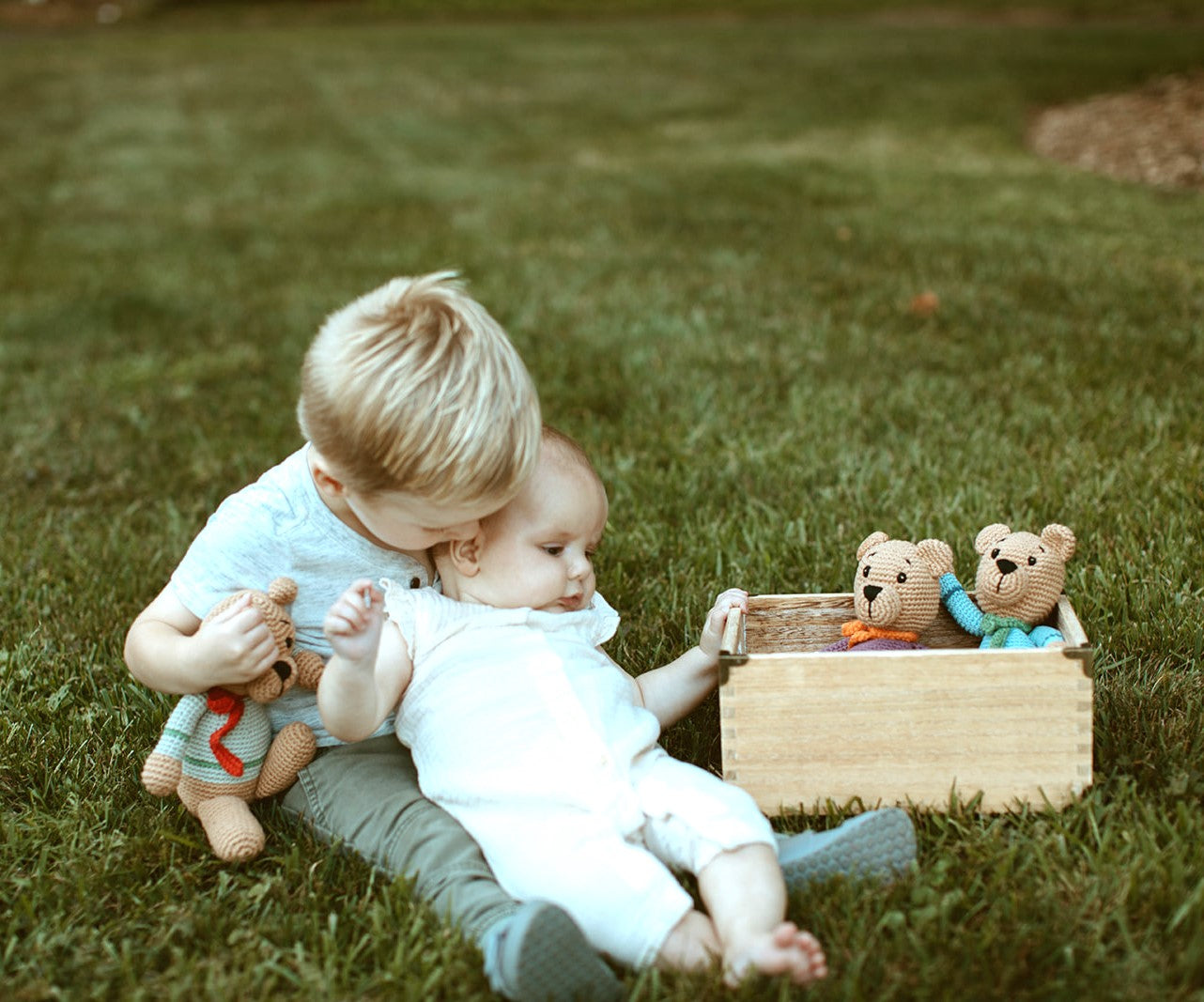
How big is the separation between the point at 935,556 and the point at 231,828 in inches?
52.6

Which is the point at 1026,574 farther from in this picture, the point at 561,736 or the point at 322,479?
the point at 322,479

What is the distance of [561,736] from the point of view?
6.54 feet

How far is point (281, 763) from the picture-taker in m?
2.17

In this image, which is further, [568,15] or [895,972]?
[568,15]

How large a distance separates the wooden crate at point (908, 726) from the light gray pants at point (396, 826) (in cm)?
46

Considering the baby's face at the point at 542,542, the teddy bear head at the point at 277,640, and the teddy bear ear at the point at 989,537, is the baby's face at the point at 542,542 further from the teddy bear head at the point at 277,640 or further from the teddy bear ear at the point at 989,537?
the teddy bear ear at the point at 989,537

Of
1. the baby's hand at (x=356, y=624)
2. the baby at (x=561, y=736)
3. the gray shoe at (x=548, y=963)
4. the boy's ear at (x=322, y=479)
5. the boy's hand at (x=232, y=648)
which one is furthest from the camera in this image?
the boy's ear at (x=322, y=479)

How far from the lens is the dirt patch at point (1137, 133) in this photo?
778cm

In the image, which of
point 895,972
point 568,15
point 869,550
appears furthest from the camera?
point 568,15

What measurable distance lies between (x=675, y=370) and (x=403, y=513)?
2.39m

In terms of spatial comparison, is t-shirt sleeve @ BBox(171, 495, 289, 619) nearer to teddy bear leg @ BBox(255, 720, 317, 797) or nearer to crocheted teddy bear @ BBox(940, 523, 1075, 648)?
teddy bear leg @ BBox(255, 720, 317, 797)

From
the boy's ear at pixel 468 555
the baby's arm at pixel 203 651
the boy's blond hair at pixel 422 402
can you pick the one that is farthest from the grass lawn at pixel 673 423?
the boy's blond hair at pixel 422 402

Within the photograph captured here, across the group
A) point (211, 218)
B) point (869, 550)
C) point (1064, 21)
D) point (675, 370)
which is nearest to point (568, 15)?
point (1064, 21)

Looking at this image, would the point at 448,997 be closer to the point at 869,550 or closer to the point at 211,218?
the point at 869,550
